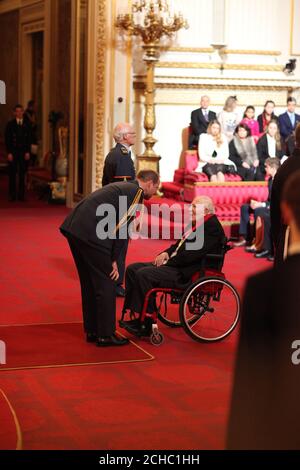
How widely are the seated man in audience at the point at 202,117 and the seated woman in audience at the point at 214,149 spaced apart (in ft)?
2.01

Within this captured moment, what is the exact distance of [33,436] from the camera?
493 cm

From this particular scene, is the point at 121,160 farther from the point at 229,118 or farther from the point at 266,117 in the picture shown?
the point at 266,117

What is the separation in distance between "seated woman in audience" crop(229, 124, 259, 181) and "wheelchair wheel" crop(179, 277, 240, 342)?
6951 millimetres

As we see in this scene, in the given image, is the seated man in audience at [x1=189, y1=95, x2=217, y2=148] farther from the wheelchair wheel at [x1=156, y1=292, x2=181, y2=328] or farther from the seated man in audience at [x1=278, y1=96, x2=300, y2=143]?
the wheelchair wheel at [x1=156, y1=292, x2=181, y2=328]

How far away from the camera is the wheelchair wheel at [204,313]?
271 inches

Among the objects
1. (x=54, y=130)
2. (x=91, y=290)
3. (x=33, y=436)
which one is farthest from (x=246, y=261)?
(x=54, y=130)

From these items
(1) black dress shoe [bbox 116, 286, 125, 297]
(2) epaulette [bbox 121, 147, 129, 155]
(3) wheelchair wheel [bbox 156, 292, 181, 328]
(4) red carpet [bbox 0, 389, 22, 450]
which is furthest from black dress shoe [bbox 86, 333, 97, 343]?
(2) epaulette [bbox 121, 147, 129, 155]

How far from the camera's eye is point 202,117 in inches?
591

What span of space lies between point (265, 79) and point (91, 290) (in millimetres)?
10072

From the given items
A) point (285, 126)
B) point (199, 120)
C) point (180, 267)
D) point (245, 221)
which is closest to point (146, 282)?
point (180, 267)

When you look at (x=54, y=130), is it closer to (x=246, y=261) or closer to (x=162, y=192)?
(x=162, y=192)

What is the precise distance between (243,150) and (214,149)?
504 mm

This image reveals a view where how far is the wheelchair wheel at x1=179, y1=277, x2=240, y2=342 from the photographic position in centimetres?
689

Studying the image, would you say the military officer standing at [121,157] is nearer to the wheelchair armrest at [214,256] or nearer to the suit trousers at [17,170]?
the wheelchair armrest at [214,256]
